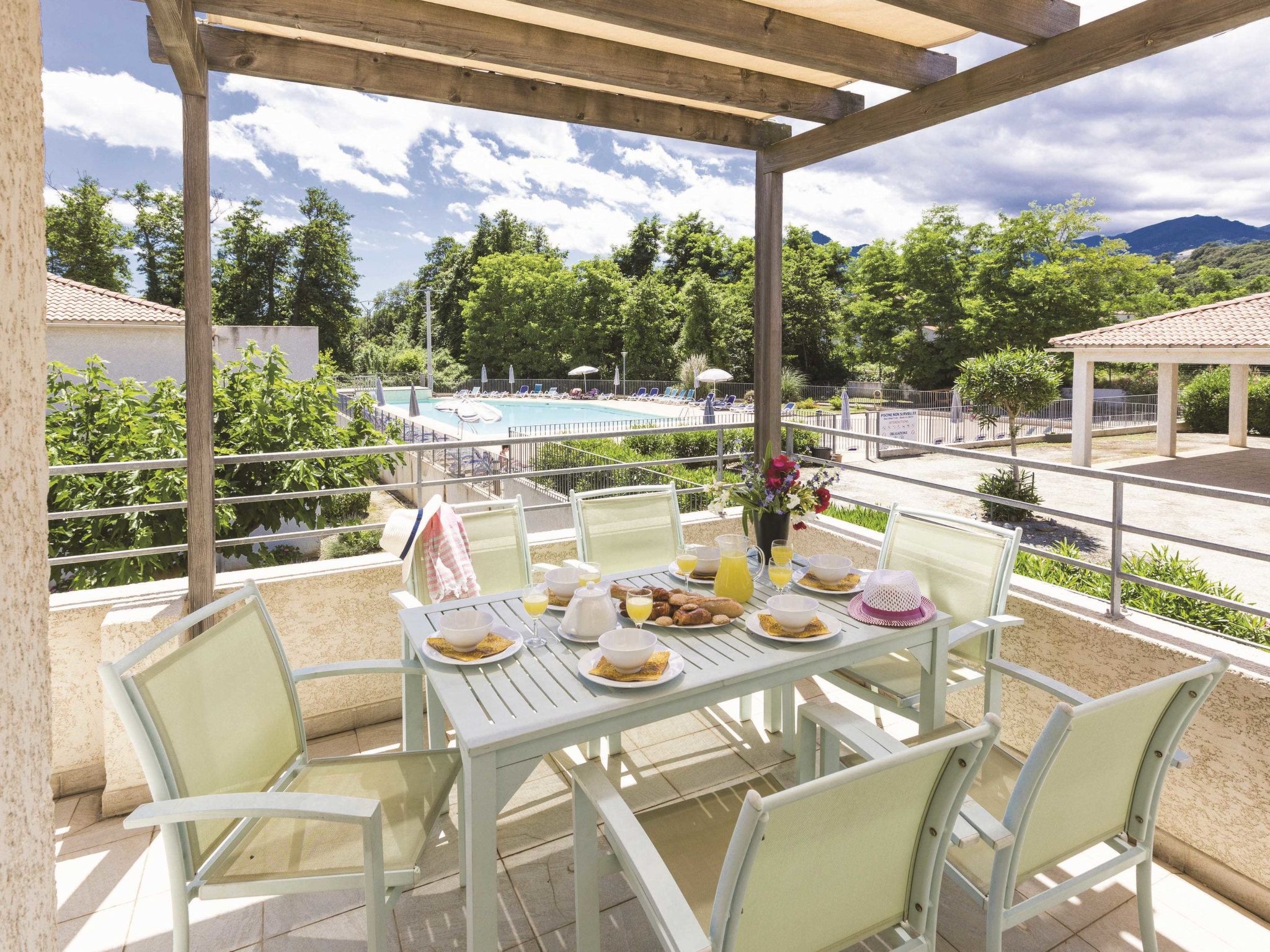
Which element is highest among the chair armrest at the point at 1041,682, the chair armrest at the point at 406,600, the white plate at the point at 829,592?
the white plate at the point at 829,592

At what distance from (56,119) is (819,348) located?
4148 centimetres

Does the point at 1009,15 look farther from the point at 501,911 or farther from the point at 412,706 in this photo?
the point at 501,911

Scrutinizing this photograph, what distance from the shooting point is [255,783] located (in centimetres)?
160

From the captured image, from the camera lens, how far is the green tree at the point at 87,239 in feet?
81.4

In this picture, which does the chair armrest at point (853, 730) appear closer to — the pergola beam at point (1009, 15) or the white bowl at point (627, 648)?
the white bowl at point (627, 648)

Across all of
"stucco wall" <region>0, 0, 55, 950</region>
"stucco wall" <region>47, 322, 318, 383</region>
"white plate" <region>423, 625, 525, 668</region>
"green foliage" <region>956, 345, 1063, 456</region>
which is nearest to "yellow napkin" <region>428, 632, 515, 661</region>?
"white plate" <region>423, 625, 525, 668</region>

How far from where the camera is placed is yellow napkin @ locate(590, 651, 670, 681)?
62.5 inches

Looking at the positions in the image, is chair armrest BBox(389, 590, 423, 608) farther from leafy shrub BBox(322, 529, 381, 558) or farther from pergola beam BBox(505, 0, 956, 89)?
leafy shrub BBox(322, 529, 381, 558)

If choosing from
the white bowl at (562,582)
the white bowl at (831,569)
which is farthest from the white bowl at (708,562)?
the white bowl at (562,582)

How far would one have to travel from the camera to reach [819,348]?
32.6 m

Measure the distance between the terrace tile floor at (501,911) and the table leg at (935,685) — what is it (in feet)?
1.45

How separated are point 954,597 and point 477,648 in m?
1.57

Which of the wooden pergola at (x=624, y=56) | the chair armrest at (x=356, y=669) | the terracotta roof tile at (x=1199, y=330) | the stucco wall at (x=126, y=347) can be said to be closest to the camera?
the chair armrest at (x=356, y=669)

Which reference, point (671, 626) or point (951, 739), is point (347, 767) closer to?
point (671, 626)
